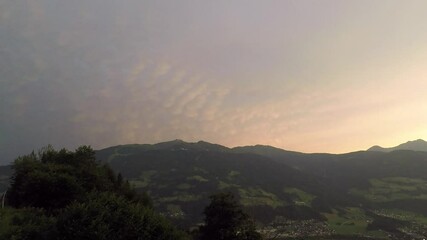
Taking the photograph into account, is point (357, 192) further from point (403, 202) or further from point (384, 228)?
point (384, 228)

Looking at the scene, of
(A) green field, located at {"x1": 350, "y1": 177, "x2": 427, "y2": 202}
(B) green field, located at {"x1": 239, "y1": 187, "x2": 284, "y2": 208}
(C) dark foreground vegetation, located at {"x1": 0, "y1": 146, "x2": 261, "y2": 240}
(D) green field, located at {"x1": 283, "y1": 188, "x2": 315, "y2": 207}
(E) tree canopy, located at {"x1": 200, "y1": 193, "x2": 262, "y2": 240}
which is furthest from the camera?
(A) green field, located at {"x1": 350, "y1": 177, "x2": 427, "y2": 202}

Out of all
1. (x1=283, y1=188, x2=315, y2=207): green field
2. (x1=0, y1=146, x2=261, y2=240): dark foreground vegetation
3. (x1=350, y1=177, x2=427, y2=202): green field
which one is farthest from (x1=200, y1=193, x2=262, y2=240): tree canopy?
(x1=350, y1=177, x2=427, y2=202): green field

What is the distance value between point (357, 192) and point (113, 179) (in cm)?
14286

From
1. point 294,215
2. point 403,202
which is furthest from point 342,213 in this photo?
point 403,202

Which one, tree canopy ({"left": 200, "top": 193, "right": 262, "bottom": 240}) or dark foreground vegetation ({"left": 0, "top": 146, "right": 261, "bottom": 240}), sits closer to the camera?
dark foreground vegetation ({"left": 0, "top": 146, "right": 261, "bottom": 240})

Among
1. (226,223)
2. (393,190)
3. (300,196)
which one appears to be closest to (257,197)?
(300,196)

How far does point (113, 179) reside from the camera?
86.4m

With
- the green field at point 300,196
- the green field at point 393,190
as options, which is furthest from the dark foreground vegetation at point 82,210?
the green field at point 393,190

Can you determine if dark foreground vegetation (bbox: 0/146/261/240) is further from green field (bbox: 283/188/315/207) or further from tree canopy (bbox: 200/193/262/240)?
green field (bbox: 283/188/315/207)

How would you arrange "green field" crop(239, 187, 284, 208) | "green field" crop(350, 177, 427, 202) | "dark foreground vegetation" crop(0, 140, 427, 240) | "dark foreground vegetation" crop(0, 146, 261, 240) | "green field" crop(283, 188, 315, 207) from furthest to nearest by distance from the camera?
"green field" crop(350, 177, 427, 202)
"green field" crop(283, 188, 315, 207)
"green field" crop(239, 187, 284, 208)
"dark foreground vegetation" crop(0, 140, 427, 240)
"dark foreground vegetation" crop(0, 146, 261, 240)

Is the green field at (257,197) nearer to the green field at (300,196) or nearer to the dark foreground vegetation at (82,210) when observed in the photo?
the green field at (300,196)

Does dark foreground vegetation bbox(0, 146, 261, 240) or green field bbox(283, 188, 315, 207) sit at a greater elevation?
dark foreground vegetation bbox(0, 146, 261, 240)

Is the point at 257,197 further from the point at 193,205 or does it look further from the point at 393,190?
the point at 393,190

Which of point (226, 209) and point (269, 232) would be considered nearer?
point (226, 209)
